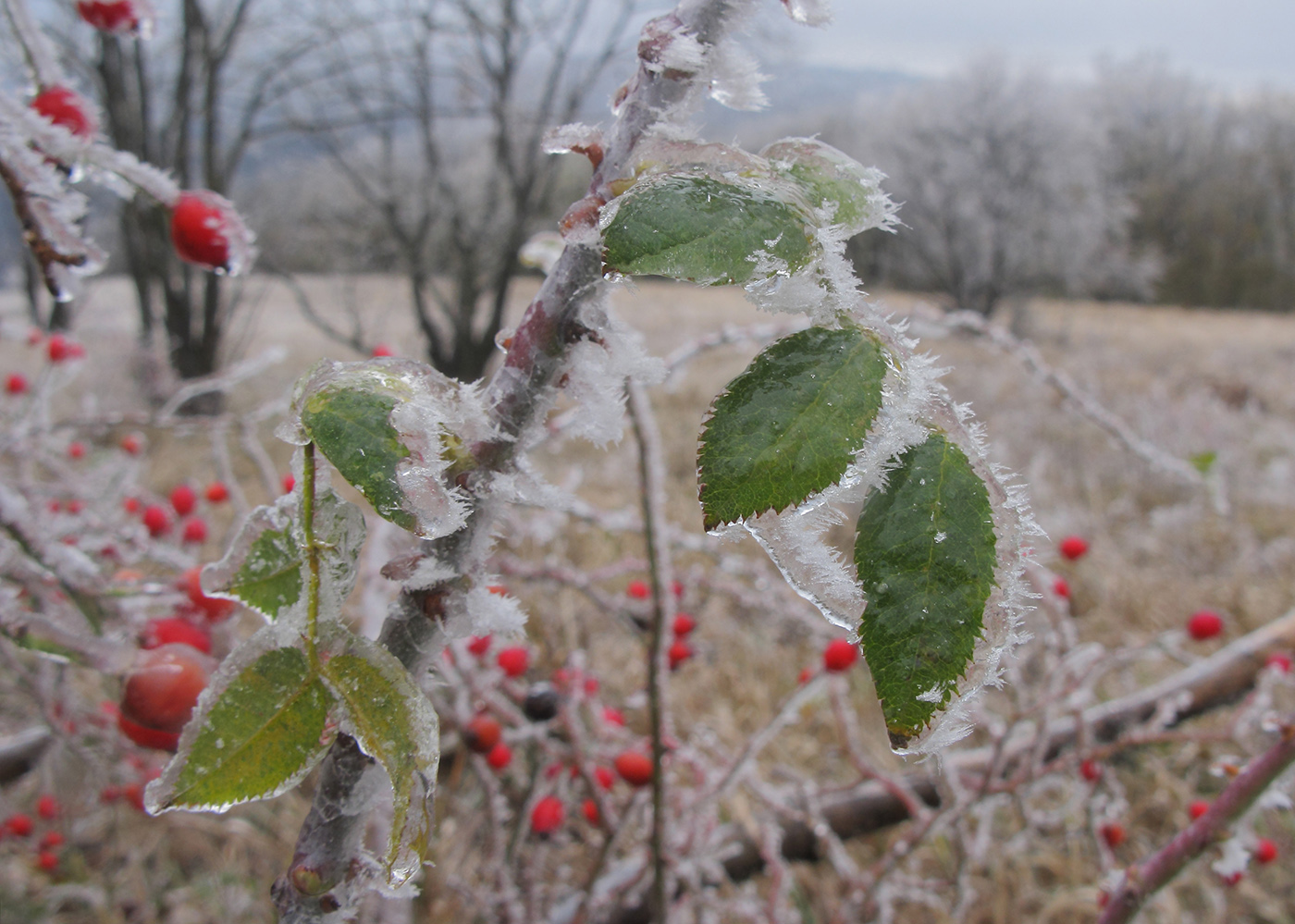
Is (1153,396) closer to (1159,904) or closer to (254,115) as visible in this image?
(1159,904)

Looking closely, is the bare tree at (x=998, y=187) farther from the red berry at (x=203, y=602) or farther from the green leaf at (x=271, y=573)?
the green leaf at (x=271, y=573)

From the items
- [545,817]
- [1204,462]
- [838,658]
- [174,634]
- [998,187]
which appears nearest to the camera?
[174,634]

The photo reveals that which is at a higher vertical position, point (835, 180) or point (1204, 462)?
point (835, 180)

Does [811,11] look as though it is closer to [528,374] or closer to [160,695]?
[528,374]

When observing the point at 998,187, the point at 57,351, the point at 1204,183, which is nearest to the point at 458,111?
the point at 57,351

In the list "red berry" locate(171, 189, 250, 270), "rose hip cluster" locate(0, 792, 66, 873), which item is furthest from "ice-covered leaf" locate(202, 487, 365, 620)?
"rose hip cluster" locate(0, 792, 66, 873)

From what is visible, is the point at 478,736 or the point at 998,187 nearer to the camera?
the point at 478,736

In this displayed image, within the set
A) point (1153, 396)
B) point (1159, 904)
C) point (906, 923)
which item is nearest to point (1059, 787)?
point (1159, 904)
